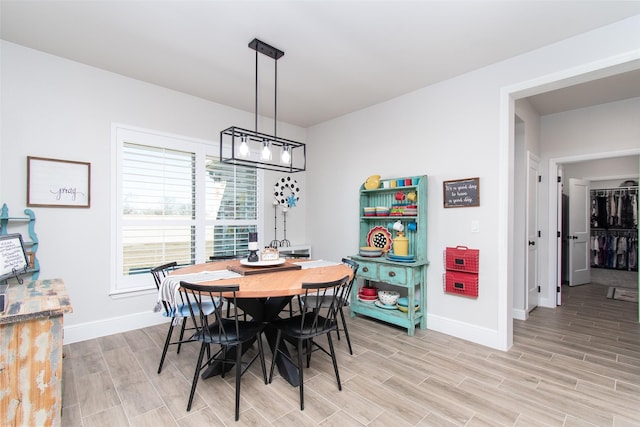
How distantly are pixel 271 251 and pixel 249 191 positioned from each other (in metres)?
1.90

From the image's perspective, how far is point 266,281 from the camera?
2166 millimetres

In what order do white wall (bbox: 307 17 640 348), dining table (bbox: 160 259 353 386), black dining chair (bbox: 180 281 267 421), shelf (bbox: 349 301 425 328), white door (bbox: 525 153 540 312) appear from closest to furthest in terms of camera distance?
Answer: black dining chair (bbox: 180 281 267 421)
dining table (bbox: 160 259 353 386)
white wall (bbox: 307 17 640 348)
shelf (bbox: 349 301 425 328)
white door (bbox: 525 153 540 312)

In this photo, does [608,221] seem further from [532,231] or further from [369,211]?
[369,211]

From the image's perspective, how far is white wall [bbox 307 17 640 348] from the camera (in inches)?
103

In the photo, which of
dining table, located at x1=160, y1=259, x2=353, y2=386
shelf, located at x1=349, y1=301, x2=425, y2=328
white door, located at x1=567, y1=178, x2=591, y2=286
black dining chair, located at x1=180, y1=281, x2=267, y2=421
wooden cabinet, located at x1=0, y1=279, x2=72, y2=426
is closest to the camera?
wooden cabinet, located at x1=0, y1=279, x2=72, y2=426

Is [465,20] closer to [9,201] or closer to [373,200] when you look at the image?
[373,200]

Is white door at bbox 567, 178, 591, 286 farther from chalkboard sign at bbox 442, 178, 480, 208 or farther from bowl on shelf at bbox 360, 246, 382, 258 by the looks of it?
bowl on shelf at bbox 360, 246, 382, 258

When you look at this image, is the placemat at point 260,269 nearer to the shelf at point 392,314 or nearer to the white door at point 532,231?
the shelf at point 392,314

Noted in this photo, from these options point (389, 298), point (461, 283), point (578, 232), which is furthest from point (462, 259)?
point (578, 232)

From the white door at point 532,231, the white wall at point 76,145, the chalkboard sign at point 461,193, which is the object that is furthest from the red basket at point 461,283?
the white wall at point 76,145

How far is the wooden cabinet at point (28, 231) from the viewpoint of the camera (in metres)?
2.64

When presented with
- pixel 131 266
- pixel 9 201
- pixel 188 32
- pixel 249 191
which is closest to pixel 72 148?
pixel 9 201

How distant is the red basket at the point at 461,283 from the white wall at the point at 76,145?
3.32 m

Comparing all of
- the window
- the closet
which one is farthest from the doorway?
the window
